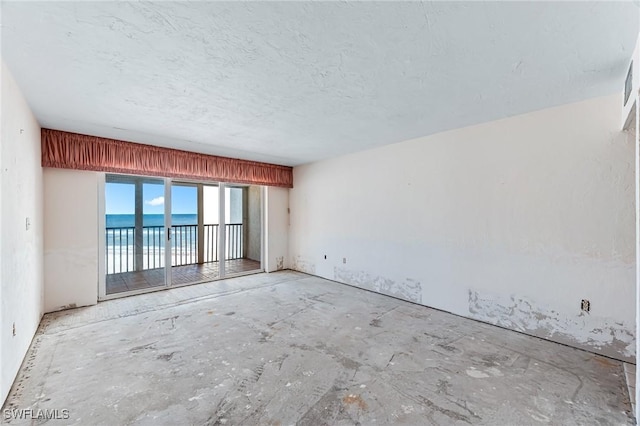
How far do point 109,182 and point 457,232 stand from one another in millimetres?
5123

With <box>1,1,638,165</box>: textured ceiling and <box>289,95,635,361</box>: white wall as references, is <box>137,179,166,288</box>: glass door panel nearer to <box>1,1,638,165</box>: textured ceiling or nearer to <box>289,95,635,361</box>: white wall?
<box>1,1,638,165</box>: textured ceiling

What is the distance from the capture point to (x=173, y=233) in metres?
5.70

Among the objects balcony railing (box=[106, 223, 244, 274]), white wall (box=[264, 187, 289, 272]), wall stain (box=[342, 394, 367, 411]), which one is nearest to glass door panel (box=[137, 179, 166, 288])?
balcony railing (box=[106, 223, 244, 274])

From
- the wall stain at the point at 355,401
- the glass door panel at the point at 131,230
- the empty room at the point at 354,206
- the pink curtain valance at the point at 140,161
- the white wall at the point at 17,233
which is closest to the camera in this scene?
the empty room at the point at 354,206

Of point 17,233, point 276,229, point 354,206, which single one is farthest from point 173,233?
point 354,206

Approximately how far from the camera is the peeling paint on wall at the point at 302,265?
5.81 meters

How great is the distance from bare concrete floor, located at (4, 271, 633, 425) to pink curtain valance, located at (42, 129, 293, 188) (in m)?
2.01

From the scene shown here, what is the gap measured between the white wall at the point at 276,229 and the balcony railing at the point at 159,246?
111cm

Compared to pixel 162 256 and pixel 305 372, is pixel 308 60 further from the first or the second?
pixel 162 256

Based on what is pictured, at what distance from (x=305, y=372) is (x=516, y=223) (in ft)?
9.05

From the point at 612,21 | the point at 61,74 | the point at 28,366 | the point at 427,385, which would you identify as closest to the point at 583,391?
the point at 427,385

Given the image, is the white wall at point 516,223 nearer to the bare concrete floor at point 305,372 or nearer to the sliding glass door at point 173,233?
the bare concrete floor at point 305,372

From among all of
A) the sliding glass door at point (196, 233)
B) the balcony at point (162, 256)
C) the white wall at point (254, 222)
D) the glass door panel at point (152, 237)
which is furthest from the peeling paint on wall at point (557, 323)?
the glass door panel at point (152, 237)

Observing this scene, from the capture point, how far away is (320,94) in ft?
8.37
